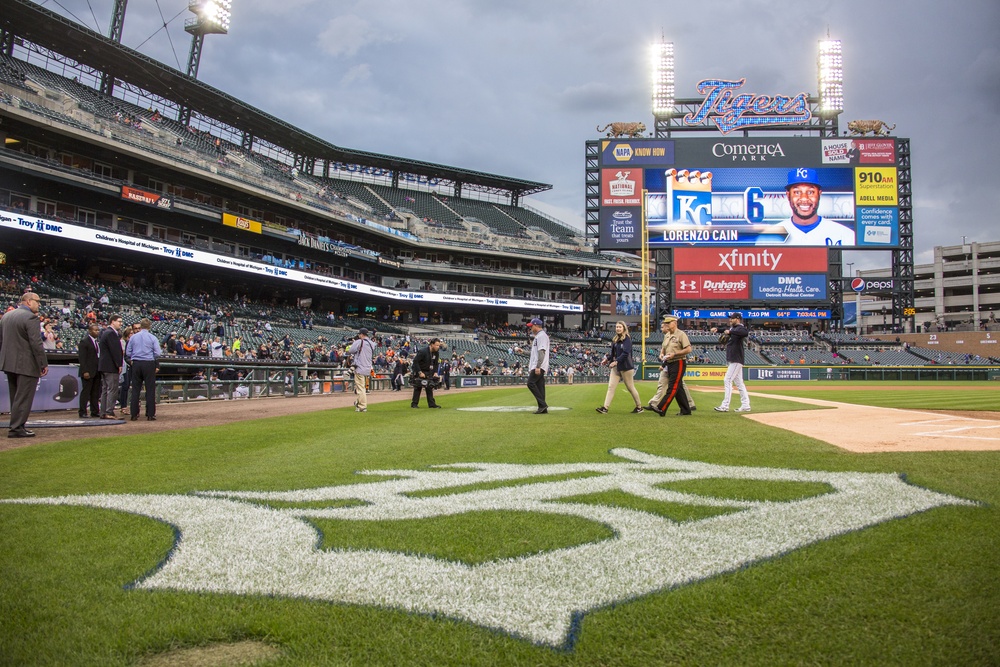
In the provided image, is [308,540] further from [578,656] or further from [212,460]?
[212,460]

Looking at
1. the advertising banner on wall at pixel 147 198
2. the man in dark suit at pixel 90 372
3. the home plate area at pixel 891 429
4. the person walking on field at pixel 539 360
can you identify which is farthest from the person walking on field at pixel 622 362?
the advertising banner on wall at pixel 147 198

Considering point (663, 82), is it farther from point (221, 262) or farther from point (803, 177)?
point (221, 262)

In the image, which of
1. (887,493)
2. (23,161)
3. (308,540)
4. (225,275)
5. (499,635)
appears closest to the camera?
(499,635)

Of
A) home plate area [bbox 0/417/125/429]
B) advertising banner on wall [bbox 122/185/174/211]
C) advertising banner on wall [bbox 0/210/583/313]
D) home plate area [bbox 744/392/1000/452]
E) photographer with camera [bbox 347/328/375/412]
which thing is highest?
advertising banner on wall [bbox 122/185/174/211]

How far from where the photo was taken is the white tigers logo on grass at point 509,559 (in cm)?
245

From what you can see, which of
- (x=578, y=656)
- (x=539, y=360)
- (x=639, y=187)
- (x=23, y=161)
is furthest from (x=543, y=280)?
(x=578, y=656)

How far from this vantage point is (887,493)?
4.24 m

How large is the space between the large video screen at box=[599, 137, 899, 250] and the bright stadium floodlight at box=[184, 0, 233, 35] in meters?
30.0

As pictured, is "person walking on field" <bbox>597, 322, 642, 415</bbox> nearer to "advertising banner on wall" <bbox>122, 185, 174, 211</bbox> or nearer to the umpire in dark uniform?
the umpire in dark uniform

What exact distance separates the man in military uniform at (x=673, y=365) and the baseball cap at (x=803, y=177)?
46.8 m

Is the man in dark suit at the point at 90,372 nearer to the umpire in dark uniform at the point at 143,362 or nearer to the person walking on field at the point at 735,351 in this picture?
the umpire in dark uniform at the point at 143,362

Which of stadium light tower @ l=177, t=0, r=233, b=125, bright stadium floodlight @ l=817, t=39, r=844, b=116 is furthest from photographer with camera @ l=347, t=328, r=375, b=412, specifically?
bright stadium floodlight @ l=817, t=39, r=844, b=116

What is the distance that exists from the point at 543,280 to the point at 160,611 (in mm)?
62377

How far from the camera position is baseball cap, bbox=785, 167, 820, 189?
51219 millimetres
